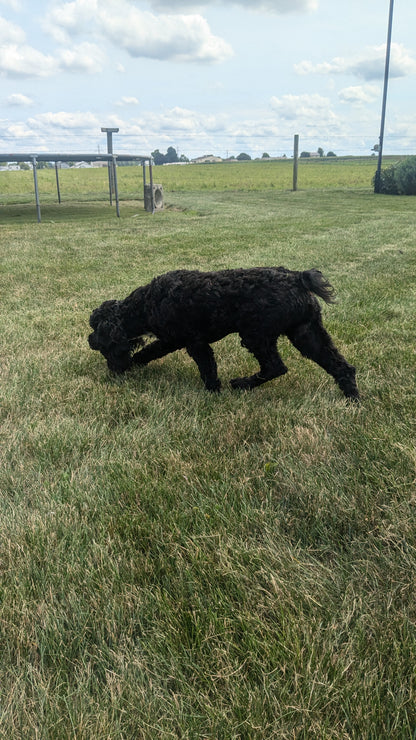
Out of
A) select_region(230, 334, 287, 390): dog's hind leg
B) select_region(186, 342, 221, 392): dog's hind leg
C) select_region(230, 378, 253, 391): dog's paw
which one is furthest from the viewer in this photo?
select_region(230, 378, 253, 391): dog's paw

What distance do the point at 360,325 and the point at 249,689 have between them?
4.52 metres

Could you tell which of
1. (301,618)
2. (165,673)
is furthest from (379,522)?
(165,673)

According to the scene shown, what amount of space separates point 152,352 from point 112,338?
37cm

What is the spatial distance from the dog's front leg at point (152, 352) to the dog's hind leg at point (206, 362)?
11.9 inches

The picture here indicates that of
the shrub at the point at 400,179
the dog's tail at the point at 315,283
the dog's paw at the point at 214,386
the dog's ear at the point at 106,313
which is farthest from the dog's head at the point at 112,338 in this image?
the shrub at the point at 400,179

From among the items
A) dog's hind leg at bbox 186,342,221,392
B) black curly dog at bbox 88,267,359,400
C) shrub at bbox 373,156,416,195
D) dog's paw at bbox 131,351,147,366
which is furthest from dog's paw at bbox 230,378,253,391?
shrub at bbox 373,156,416,195

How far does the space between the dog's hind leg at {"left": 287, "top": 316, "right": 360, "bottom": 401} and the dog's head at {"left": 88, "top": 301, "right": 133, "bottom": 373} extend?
1.42 meters

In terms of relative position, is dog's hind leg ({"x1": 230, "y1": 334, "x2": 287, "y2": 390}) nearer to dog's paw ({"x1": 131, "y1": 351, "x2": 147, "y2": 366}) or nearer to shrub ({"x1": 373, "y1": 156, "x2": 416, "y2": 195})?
dog's paw ({"x1": 131, "y1": 351, "x2": 147, "y2": 366})

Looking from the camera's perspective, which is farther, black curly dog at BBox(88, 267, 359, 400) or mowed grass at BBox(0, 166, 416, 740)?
black curly dog at BBox(88, 267, 359, 400)

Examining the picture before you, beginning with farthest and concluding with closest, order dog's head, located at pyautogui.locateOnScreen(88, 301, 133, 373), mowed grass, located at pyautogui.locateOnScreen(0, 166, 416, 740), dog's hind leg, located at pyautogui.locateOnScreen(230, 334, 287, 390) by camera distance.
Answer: dog's head, located at pyautogui.locateOnScreen(88, 301, 133, 373), dog's hind leg, located at pyautogui.locateOnScreen(230, 334, 287, 390), mowed grass, located at pyautogui.locateOnScreen(0, 166, 416, 740)

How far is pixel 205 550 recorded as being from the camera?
6.87 ft

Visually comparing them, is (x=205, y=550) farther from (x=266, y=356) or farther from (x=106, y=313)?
(x=106, y=313)

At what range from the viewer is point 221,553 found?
205 centimetres

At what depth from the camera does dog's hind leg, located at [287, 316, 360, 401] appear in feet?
11.6
